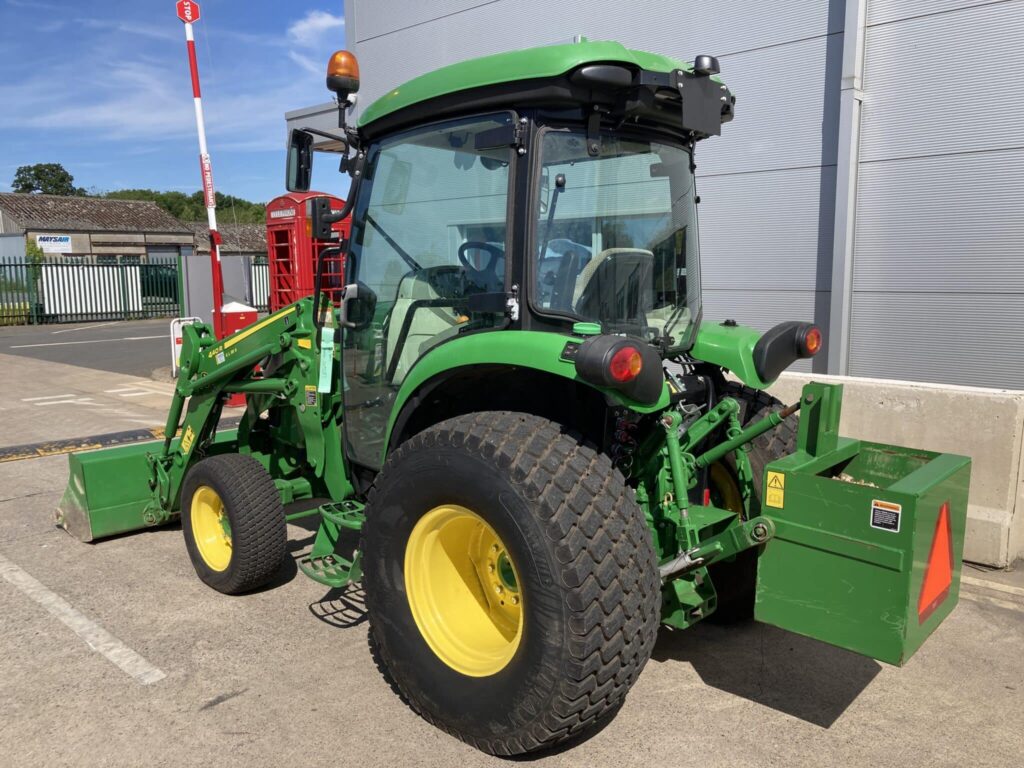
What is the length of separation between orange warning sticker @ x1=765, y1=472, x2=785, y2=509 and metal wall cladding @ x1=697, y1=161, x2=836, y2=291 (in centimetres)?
467

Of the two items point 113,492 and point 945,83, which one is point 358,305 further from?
point 945,83

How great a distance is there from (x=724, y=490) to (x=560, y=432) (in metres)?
1.41

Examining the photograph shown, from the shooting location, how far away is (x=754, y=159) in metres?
7.36

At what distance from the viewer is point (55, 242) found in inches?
1585

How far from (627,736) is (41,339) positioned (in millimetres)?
19083

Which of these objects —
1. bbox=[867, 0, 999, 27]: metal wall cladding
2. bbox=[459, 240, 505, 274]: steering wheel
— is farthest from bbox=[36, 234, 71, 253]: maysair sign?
bbox=[459, 240, 505, 274]: steering wheel

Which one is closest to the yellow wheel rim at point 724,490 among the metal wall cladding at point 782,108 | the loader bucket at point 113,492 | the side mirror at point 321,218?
the side mirror at point 321,218

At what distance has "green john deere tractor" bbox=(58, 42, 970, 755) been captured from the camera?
103 inches

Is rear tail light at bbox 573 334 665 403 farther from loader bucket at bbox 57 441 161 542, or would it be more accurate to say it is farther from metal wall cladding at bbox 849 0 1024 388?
metal wall cladding at bbox 849 0 1024 388

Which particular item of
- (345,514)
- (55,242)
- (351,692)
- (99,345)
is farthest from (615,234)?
(55,242)

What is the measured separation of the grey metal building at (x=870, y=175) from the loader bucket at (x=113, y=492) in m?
4.77

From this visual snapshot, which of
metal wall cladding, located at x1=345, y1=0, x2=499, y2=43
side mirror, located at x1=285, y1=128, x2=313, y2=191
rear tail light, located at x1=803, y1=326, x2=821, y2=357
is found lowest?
rear tail light, located at x1=803, y1=326, x2=821, y2=357

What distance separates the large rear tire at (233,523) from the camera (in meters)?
4.09

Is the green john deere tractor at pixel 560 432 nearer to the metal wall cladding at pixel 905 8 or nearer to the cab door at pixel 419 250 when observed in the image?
the cab door at pixel 419 250
